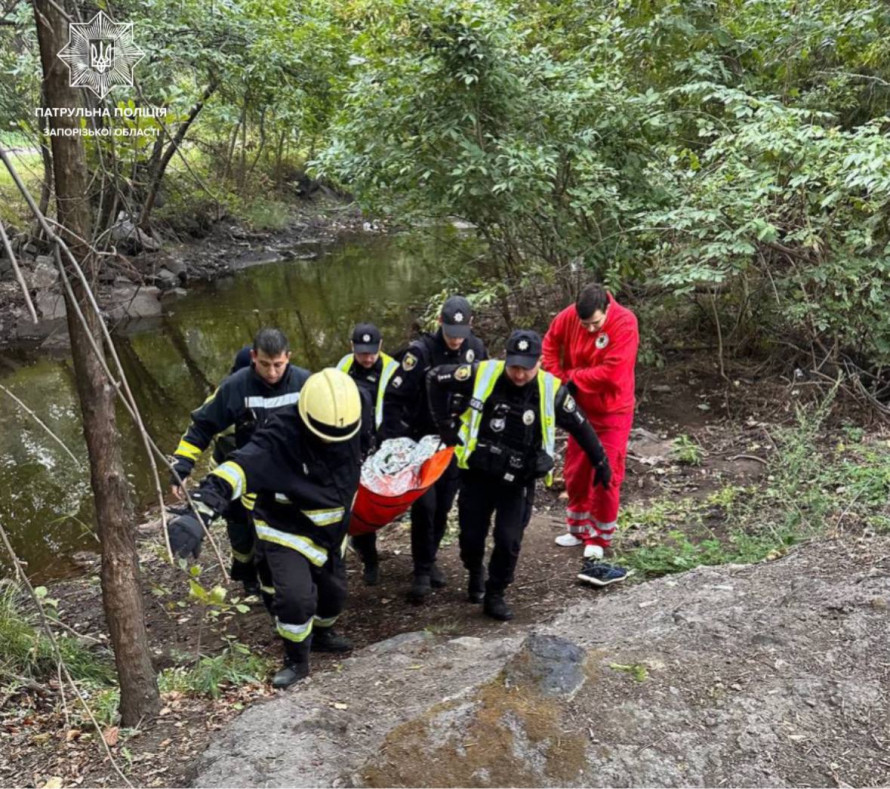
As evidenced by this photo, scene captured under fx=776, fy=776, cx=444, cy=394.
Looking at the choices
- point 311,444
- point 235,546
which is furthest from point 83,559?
point 311,444

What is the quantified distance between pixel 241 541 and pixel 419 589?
1190mm

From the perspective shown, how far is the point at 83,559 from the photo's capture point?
7.06 meters

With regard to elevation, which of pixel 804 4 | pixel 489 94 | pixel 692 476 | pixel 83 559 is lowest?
pixel 83 559

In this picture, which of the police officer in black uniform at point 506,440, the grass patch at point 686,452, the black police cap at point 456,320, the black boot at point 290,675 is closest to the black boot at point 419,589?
the police officer in black uniform at point 506,440

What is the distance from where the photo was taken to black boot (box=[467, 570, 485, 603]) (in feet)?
16.2

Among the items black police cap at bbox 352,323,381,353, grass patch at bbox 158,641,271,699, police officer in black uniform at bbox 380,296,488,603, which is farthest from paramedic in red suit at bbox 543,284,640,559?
grass patch at bbox 158,641,271,699

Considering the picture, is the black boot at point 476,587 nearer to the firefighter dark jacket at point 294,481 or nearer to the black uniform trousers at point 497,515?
the black uniform trousers at point 497,515

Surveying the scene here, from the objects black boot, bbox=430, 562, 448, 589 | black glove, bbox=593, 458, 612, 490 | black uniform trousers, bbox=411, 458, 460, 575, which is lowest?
black boot, bbox=430, 562, 448, 589

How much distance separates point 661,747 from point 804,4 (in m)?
7.65

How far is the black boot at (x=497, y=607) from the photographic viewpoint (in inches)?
184

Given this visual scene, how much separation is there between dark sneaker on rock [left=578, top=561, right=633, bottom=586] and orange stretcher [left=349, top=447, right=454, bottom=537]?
1180 millimetres

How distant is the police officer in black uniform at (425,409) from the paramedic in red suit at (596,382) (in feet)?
2.22

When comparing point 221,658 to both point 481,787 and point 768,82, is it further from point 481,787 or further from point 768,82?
point 768,82

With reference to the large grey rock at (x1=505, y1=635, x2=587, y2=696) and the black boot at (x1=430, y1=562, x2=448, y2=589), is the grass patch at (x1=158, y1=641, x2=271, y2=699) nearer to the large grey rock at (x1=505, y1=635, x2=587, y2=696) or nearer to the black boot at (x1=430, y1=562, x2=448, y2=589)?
the black boot at (x1=430, y1=562, x2=448, y2=589)
